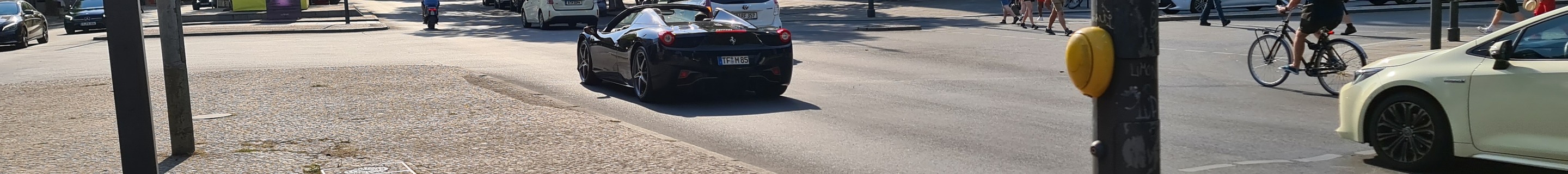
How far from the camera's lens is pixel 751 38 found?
10.6 m

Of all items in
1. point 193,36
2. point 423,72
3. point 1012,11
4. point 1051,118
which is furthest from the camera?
point 1012,11

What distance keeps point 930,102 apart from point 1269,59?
2741 millimetres

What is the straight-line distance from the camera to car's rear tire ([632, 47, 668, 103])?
34.0ft

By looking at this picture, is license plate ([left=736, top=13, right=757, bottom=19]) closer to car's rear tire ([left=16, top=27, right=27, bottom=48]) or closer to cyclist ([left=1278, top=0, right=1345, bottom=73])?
car's rear tire ([left=16, top=27, right=27, bottom=48])

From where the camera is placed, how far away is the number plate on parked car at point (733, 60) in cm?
1046

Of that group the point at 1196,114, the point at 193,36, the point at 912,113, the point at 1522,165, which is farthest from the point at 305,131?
the point at 193,36

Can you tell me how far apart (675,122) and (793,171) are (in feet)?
8.28

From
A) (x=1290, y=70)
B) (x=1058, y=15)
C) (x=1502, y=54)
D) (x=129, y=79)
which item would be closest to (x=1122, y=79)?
(x=1502, y=54)

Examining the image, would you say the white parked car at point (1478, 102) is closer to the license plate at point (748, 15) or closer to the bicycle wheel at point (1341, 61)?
the bicycle wheel at point (1341, 61)

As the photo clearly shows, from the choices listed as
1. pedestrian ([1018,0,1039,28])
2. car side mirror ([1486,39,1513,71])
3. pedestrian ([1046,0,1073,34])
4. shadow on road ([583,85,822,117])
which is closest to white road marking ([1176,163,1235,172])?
car side mirror ([1486,39,1513,71])

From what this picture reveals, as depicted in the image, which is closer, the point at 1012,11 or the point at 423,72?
the point at 423,72

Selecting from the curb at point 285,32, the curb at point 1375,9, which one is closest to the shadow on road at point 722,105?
the curb at point 1375,9

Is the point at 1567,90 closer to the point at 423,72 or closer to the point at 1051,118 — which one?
the point at 1051,118

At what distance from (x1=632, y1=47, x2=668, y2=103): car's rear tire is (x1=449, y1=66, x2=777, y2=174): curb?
0.49m
